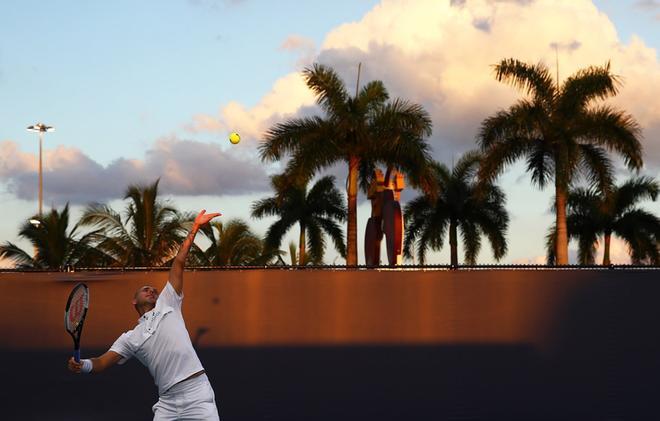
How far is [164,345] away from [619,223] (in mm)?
38705

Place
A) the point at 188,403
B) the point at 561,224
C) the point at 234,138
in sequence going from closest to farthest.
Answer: the point at 188,403, the point at 234,138, the point at 561,224

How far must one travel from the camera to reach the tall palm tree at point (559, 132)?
31.8 m

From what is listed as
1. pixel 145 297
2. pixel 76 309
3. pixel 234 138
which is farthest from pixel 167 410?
pixel 234 138

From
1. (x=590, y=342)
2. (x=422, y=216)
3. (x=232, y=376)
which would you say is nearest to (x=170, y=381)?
(x=232, y=376)

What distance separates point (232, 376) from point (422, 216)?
34438 mm

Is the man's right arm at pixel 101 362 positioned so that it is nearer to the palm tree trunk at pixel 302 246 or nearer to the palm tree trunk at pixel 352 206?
the palm tree trunk at pixel 352 206

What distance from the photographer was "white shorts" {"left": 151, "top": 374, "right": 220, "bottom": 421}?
6203 mm

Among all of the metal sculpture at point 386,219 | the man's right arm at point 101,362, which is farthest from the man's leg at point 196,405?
the metal sculpture at point 386,219

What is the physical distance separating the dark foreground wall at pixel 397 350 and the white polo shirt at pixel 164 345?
2941 millimetres

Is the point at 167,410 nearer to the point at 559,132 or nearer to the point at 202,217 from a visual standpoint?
the point at 202,217

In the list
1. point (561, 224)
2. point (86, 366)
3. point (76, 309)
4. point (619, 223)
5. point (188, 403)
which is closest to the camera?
point (86, 366)

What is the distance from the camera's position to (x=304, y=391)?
9164mm

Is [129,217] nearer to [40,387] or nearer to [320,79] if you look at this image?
[320,79]

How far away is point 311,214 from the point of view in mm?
43281
